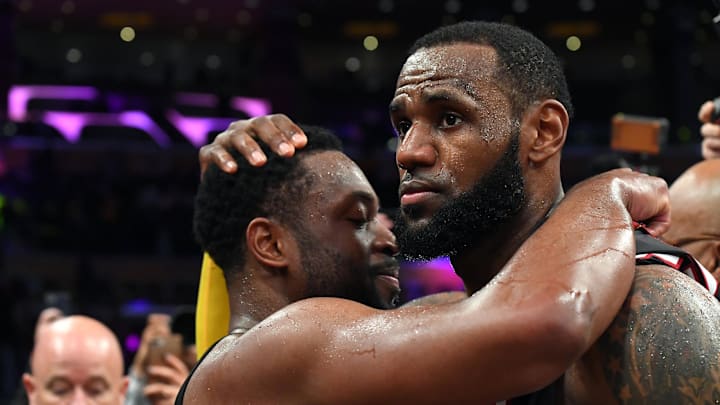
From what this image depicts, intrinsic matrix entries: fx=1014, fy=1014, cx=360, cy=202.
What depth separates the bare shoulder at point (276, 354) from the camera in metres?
1.80

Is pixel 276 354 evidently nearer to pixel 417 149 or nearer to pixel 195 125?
pixel 417 149

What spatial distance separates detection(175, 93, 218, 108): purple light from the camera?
1508 centimetres

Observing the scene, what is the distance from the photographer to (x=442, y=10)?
16766 millimetres

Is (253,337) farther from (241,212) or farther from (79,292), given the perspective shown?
(79,292)

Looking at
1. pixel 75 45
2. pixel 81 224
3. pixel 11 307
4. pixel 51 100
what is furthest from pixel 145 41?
pixel 11 307

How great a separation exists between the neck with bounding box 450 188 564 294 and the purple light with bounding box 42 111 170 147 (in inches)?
508

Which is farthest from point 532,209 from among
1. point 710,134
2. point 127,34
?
point 127,34

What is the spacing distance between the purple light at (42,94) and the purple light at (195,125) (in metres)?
1.37

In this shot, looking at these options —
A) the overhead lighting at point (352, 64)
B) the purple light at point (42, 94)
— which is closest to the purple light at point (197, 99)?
the purple light at point (42, 94)

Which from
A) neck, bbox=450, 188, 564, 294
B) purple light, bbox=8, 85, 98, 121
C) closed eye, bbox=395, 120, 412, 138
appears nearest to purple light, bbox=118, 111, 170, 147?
purple light, bbox=8, 85, 98, 121

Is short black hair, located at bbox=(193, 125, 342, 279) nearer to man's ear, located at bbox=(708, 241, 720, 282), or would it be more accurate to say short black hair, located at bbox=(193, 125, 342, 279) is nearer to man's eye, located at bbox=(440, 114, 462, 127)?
man's eye, located at bbox=(440, 114, 462, 127)

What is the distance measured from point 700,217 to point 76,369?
2045 mm

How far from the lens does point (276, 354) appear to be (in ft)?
5.96

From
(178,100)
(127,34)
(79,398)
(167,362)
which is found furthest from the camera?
(127,34)
